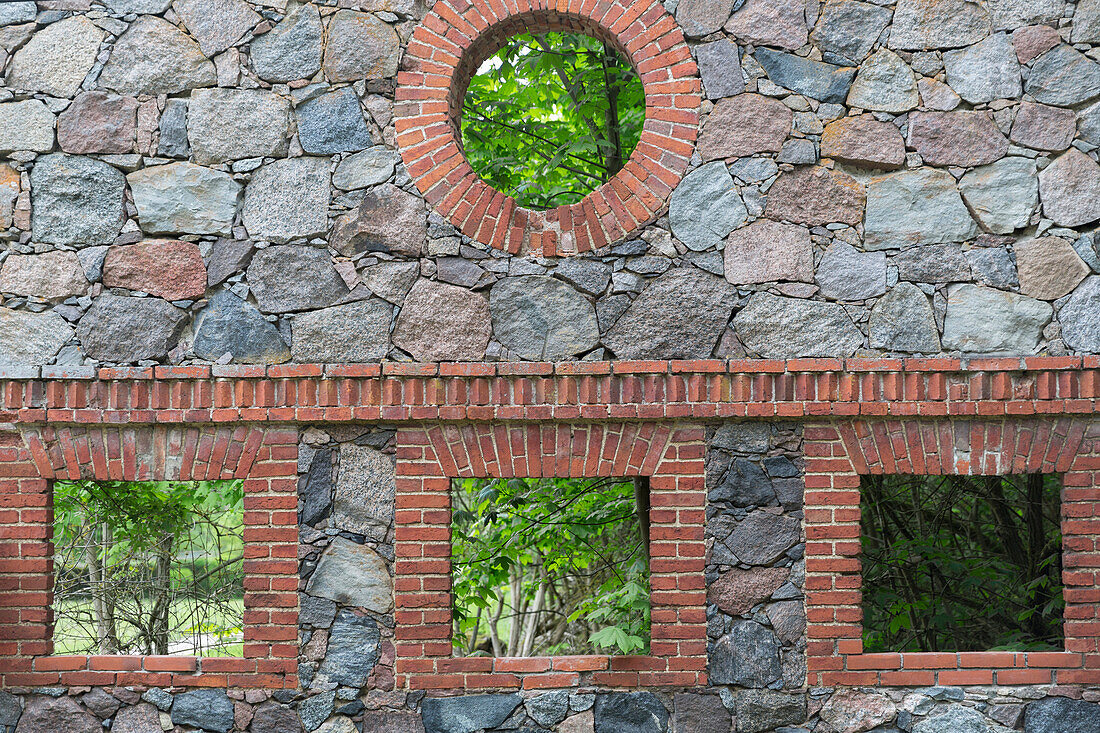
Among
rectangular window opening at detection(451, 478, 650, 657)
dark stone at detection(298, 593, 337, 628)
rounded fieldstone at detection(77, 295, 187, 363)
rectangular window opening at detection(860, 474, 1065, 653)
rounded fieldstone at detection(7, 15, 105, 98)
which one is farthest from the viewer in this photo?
rectangular window opening at detection(860, 474, 1065, 653)

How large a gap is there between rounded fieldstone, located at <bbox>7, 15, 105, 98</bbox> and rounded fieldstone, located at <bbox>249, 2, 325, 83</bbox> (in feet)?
3.13

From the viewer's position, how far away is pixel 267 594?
4742mm

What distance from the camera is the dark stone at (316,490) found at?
4777 mm

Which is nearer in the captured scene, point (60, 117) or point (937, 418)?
point (937, 418)

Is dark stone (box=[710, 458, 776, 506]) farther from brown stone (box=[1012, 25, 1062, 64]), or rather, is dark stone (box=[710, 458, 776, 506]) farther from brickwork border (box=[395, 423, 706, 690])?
brown stone (box=[1012, 25, 1062, 64])

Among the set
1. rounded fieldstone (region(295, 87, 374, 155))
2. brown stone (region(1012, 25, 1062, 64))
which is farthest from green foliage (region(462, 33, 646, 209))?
brown stone (region(1012, 25, 1062, 64))

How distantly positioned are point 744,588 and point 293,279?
2985 mm

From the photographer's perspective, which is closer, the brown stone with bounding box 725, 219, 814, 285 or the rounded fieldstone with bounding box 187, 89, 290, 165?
the brown stone with bounding box 725, 219, 814, 285

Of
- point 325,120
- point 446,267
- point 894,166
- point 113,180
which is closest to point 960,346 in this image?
point 894,166

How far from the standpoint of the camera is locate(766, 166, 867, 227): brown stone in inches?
188

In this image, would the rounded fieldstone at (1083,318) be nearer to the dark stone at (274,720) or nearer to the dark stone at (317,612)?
the dark stone at (317,612)

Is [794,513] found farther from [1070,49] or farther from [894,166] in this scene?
[1070,49]

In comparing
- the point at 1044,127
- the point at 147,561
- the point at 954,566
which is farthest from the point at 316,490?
the point at 954,566

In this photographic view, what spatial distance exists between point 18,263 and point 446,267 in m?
2.42
